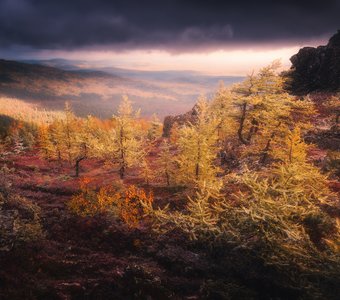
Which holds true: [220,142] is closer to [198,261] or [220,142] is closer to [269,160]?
[269,160]

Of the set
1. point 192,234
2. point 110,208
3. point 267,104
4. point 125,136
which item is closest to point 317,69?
Result: point 267,104

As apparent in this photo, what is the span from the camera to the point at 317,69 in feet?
201

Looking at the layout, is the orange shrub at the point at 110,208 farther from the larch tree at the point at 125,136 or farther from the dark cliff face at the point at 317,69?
the dark cliff face at the point at 317,69

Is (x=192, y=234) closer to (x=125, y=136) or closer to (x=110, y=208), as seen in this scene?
(x=110, y=208)

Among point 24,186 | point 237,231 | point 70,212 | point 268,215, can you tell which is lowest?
point 24,186

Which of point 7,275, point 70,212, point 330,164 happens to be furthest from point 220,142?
point 7,275

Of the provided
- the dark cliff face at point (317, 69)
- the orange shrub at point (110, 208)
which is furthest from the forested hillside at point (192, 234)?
the dark cliff face at point (317, 69)

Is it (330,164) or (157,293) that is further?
(330,164)

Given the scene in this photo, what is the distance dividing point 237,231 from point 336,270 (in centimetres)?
472

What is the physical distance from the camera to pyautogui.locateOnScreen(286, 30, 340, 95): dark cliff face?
58.1m

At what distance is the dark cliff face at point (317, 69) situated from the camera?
58062 millimetres

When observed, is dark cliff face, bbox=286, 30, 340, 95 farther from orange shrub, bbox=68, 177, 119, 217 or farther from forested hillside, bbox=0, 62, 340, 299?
orange shrub, bbox=68, 177, 119, 217

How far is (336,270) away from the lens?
30.0 ft

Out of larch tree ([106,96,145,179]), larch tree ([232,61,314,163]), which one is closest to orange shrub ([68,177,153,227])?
larch tree ([106,96,145,179])
